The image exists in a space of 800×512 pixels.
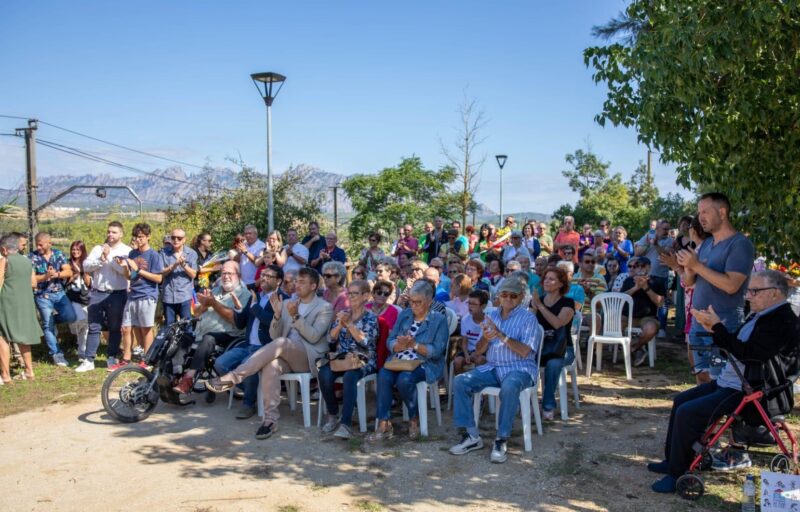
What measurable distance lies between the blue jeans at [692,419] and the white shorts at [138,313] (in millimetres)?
5913

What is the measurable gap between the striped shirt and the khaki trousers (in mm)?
1674

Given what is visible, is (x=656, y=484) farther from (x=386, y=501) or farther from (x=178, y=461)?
(x=178, y=461)

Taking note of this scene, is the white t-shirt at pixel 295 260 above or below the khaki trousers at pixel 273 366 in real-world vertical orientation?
above

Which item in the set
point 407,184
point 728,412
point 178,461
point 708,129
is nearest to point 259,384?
point 178,461

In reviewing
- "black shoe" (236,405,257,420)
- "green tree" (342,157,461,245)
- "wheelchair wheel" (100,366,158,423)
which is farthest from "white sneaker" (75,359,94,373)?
"green tree" (342,157,461,245)

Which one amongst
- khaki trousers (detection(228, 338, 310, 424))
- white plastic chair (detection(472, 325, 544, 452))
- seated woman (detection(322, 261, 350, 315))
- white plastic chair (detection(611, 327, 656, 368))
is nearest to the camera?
white plastic chair (detection(472, 325, 544, 452))

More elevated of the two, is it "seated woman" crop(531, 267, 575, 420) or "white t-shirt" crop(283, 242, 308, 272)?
"white t-shirt" crop(283, 242, 308, 272)

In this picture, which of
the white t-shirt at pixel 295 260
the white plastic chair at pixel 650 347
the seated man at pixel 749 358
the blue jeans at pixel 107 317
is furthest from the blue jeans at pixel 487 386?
the white t-shirt at pixel 295 260

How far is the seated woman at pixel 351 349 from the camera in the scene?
5.45m

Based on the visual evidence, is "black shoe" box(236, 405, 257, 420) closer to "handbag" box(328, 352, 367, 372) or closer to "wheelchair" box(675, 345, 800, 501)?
"handbag" box(328, 352, 367, 372)

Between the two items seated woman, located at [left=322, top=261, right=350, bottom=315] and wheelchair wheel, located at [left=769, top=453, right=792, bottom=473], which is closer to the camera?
wheelchair wheel, located at [left=769, top=453, right=792, bottom=473]

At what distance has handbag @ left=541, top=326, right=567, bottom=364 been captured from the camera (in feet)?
18.8

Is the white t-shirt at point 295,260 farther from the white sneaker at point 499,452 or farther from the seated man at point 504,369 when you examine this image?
the white sneaker at point 499,452

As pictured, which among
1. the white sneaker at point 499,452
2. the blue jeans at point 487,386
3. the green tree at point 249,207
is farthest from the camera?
the green tree at point 249,207
